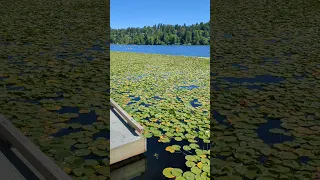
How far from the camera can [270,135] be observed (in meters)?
3.40

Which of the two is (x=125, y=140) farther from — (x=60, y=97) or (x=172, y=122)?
(x=60, y=97)

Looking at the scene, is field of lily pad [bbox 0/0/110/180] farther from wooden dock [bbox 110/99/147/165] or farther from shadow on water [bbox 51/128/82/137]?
wooden dock [bbox 110/99/147/165]

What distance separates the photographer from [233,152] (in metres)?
2.96

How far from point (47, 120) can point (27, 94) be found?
45.9 inches

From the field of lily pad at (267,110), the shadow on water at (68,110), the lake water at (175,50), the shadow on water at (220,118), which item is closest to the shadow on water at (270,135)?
the field of lily pad at (267,110)

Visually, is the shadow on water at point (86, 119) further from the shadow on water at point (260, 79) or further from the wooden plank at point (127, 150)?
the shadow on water at point (260, 79)

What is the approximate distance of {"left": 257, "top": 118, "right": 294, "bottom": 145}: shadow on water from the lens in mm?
3262

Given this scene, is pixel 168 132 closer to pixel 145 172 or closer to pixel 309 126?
pixel 145 172

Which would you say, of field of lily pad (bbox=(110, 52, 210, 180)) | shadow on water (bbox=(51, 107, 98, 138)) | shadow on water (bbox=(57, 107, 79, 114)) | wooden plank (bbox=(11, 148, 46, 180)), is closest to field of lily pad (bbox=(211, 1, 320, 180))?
field of lily pad (bbox=(110, 52, 210, 180))

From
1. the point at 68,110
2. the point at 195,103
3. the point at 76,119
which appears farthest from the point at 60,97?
the point at 195,103

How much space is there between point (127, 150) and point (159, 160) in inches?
18.6

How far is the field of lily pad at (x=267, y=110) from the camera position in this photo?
8.83 ft

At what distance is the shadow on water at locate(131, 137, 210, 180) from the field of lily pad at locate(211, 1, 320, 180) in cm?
46

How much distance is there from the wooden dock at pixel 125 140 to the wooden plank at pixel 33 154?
0.93 metres
